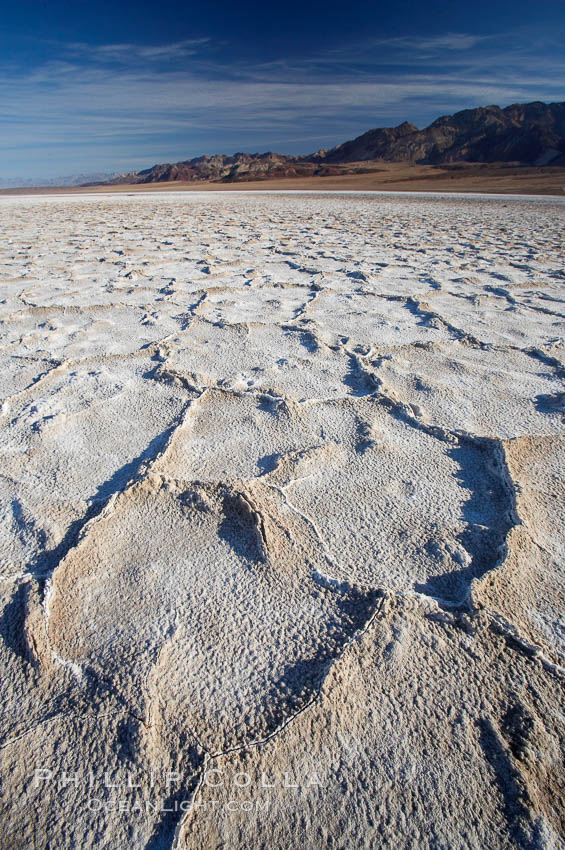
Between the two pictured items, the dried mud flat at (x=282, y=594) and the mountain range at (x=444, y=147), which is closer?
the dried mud flat at (x=282, y=594)

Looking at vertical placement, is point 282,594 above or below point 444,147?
below

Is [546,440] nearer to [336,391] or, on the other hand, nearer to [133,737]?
[336,391]

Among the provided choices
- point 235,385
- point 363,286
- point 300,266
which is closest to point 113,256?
point 300,266

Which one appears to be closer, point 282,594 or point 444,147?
point 282,594

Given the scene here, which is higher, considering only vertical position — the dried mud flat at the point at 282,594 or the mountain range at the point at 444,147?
the mountain range at the point at 444,147
